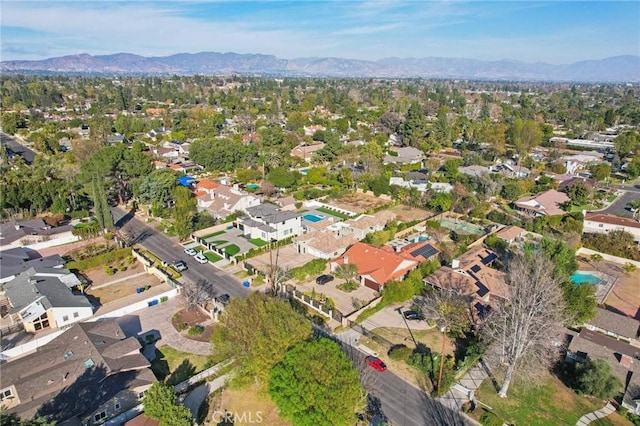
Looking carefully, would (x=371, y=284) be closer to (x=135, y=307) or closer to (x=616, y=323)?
(x=616, y=323)

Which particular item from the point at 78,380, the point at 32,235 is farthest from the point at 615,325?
the point at 32,235

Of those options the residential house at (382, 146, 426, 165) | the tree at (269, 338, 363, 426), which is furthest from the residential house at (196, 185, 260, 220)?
the residential house at (382, 146, 426, 165)

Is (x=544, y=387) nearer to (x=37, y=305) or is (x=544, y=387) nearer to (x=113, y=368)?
(x=113, y=368)

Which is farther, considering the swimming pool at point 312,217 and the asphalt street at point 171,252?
the swimming pool at point 312,217

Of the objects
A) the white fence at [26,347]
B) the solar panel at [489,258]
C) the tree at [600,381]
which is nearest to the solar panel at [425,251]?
the solar panel at [489,258]

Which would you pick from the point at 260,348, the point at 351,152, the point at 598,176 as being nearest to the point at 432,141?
the point at 351,152

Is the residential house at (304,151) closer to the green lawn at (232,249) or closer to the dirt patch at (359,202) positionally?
the dirt patch at (359,202)
